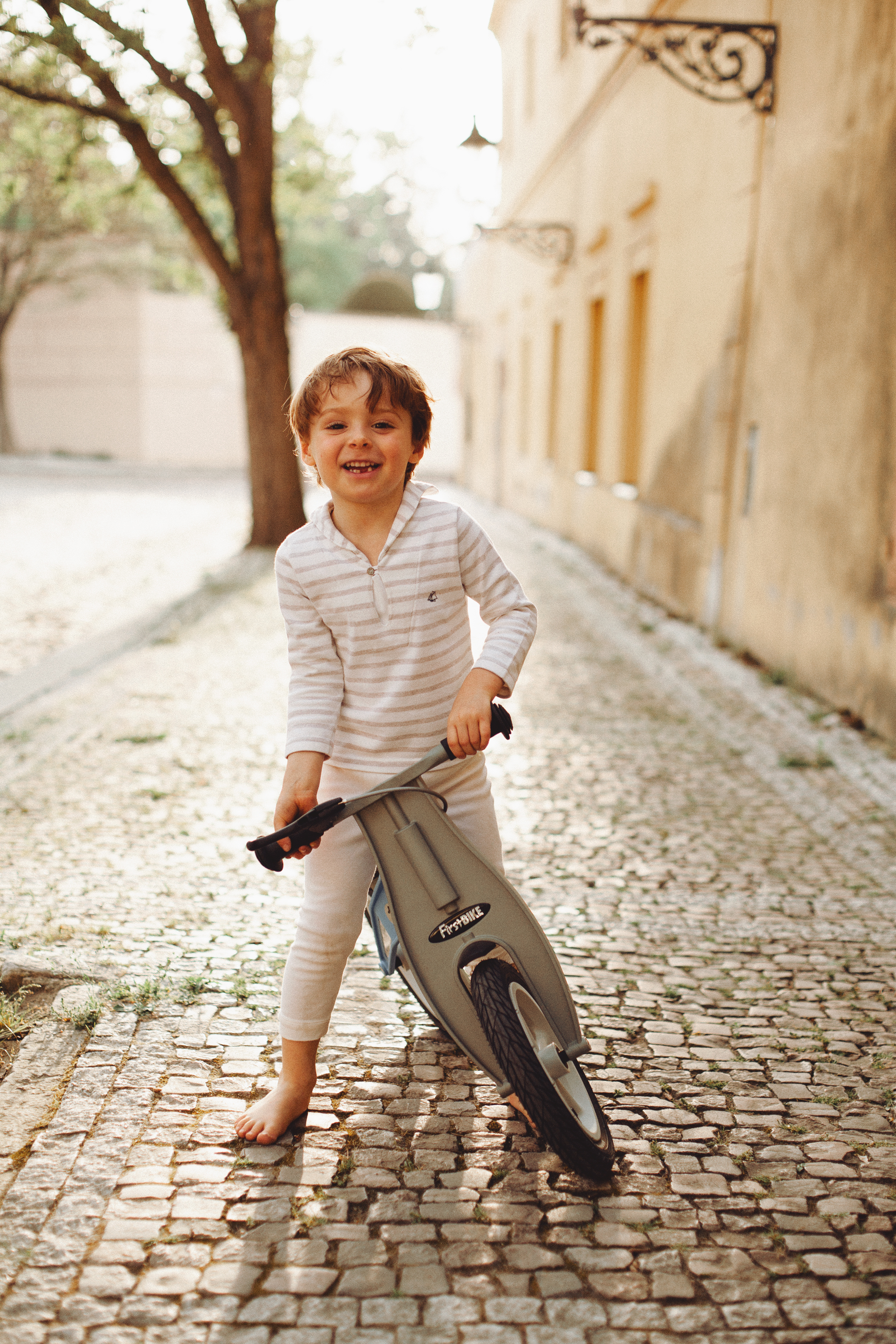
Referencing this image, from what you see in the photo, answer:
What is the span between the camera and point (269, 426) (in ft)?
39.6

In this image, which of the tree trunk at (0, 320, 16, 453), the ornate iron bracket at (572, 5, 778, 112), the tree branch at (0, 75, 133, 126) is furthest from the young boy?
the tree trunk at (0, 320, 16, 453)

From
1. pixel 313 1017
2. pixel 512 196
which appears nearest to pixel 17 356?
pixel 512 196

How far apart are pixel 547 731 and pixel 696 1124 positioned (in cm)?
342

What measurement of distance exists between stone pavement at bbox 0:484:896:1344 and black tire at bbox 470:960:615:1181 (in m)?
0.08

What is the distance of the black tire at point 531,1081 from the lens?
2.14 m

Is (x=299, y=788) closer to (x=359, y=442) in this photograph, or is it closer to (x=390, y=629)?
(x=390, y=629)

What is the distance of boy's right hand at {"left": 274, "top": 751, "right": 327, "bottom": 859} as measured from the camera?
2.25m

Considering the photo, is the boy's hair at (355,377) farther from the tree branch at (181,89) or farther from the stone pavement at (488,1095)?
the tree branch at (181,89)

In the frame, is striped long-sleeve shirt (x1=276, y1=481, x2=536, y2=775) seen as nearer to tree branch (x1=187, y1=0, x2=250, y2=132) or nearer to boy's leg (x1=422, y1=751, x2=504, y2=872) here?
boy's leg (x1=422, y1=751, x2=504, y2=872)

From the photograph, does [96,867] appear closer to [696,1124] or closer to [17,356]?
[696,1124]

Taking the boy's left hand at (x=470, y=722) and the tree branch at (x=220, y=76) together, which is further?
the tree branch at (x=220, y=76)

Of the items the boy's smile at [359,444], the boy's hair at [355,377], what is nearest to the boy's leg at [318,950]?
the boy's smile at [359,444]

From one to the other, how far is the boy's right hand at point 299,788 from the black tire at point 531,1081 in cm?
43

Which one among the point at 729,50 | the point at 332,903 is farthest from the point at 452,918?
the point at 729,50
